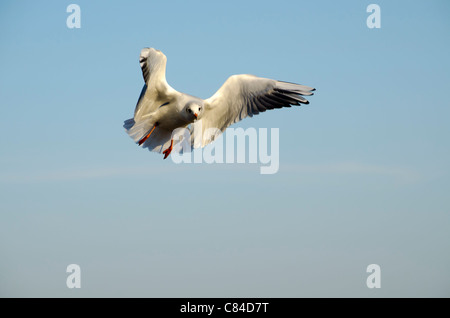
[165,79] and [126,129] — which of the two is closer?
[165,79]

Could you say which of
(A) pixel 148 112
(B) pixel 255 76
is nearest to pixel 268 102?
(B) pixel 255 76

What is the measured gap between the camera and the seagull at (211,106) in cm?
1112

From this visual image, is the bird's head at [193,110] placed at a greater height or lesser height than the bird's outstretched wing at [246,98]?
lesser

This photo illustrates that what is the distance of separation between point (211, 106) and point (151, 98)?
41.6 inches

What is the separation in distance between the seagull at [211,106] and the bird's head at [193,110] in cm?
7

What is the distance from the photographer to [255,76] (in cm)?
1169

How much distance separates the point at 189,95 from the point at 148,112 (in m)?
0.73

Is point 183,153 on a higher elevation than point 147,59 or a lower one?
lower

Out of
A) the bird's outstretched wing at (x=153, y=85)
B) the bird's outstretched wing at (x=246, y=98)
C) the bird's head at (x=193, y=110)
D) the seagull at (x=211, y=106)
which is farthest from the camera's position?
the bird's outstretched wing at (x=246, y=98)

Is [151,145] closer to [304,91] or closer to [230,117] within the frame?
[230,117]

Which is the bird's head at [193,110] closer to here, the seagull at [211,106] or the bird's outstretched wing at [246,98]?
the seagull at [211,106]

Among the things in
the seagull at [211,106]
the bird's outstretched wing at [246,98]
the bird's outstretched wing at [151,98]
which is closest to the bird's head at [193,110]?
the seagull at [211,106]

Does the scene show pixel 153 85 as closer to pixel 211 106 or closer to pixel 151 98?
pixel 151 98

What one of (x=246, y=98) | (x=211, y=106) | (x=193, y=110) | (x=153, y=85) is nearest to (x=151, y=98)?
(x=153, y=85)
